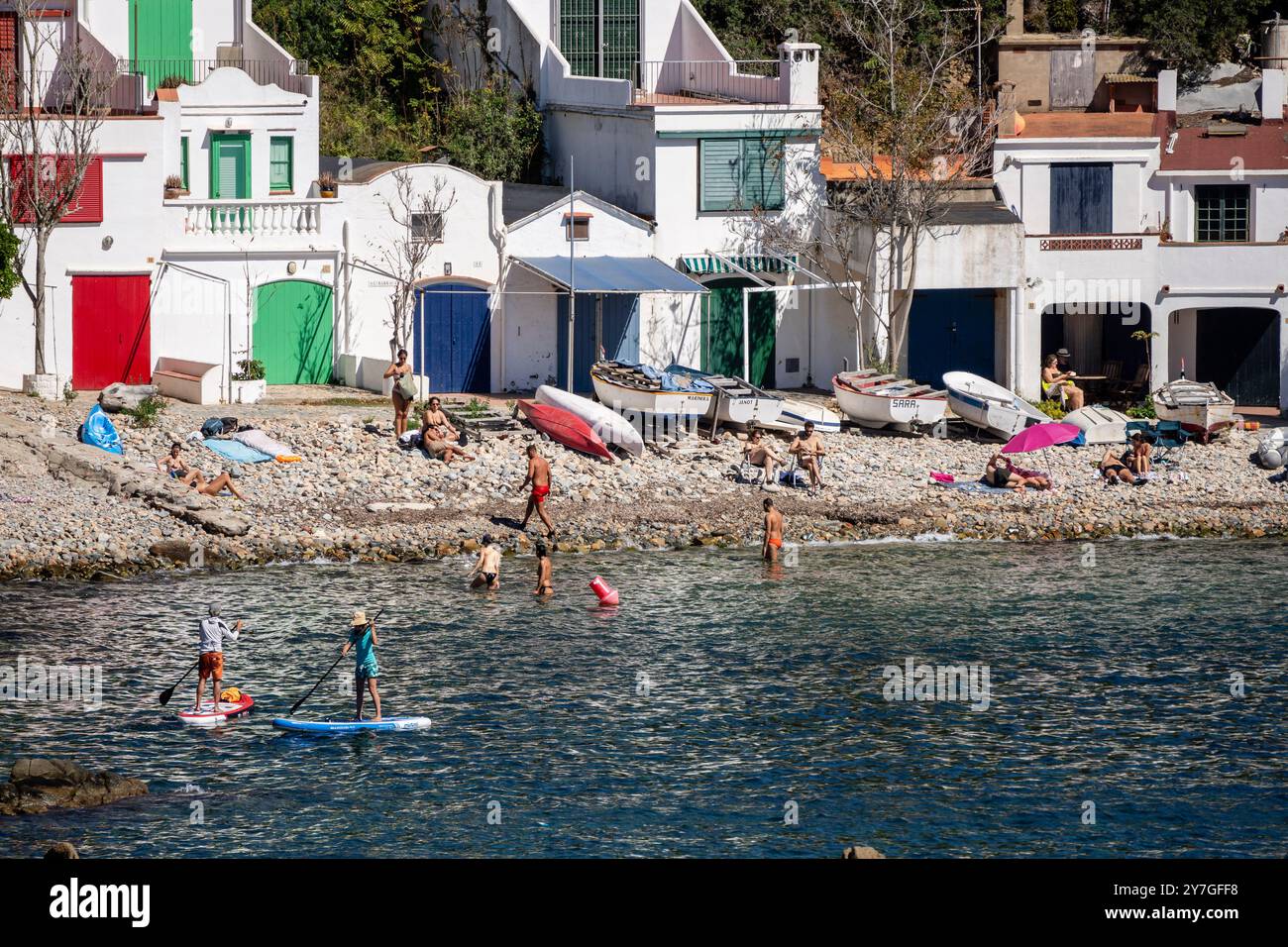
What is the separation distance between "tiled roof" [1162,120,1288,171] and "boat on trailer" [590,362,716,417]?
Answer: 1475 centimetres

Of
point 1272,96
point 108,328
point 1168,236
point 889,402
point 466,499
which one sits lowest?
point 466,499

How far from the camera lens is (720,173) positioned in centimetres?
4519

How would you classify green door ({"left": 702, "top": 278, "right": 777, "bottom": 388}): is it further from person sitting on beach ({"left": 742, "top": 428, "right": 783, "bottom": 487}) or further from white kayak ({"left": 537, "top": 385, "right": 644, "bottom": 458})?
person sitting on beach ({"left": 742, "top": 428, "right": 783, "bottom": 487})

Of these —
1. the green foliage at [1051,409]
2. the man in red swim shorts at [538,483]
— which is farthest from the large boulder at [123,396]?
the green foliage at [1051,409]

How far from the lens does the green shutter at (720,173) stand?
45094mm

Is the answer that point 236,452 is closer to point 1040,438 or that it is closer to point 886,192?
point 886,192

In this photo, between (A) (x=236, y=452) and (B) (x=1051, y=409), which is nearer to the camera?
(A) (x=236, y=452)

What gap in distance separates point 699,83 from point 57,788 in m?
31.9

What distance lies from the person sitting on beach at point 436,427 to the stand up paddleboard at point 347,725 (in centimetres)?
1475

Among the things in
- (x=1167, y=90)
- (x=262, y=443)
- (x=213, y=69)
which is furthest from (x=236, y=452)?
(x=1167, y=90)

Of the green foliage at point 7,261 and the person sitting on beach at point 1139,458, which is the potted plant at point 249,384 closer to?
the green foliage at point 7,261

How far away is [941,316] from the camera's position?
153 feet

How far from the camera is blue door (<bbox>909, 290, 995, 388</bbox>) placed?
153ft

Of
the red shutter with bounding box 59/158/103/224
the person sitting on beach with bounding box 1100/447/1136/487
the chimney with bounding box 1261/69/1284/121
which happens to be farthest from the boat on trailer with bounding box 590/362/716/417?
the chimney with bounding box 1261/69/1284/121
